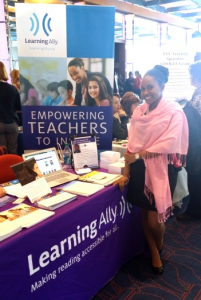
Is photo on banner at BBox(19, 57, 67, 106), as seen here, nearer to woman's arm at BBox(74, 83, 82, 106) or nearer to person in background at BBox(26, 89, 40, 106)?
person in background at BBox(26, 89, 40, 106)

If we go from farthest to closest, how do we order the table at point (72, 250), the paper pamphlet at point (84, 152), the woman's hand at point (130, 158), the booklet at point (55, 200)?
1. the paper pamphlet at point (84, 152)
2. the woman's hand at point (130, 158)
3. the booklet at point (55, 200)
4. the table at point (72, 250)

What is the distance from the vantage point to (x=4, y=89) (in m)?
3.48

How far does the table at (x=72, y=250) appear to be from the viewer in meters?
1.27

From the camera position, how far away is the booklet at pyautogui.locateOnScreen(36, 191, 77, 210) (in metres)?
1.53

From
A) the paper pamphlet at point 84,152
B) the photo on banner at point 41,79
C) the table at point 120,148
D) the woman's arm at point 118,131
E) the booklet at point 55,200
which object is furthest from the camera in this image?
the woman's arm at point 118,131

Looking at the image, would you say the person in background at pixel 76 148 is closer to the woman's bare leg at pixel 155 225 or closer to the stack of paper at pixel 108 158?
the stack of paper at pixel 108 158

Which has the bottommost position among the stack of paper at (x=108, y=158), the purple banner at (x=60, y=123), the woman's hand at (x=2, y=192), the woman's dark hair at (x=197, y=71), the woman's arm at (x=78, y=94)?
the woman's hand at (x=2, y=192)

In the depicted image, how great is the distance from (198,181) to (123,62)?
5.78 meters

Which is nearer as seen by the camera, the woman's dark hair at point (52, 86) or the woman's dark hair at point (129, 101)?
the woman's dark hair at point (52, 86)

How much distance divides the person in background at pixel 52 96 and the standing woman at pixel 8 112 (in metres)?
1.36

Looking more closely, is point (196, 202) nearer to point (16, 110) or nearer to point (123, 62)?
point (16, 110)

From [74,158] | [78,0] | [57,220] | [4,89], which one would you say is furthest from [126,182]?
[78,0]

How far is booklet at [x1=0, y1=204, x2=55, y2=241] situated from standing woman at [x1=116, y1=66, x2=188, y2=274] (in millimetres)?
652

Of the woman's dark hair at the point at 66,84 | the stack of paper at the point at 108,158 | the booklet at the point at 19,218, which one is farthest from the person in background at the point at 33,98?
the booklet at the point at 19,218
